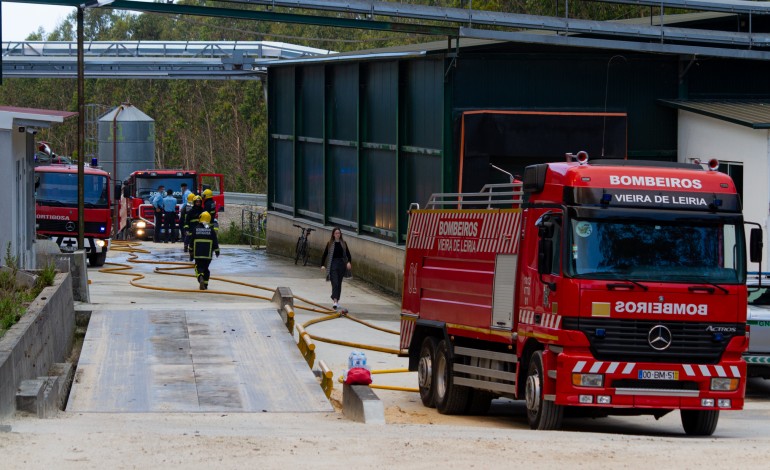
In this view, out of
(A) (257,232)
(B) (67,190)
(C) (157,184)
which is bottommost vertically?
(A) (257,232)

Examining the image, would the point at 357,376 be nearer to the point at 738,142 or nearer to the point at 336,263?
the point at 336,263

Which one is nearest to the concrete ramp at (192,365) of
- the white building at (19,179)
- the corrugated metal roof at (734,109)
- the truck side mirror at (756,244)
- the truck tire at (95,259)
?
the white building at (19,179)

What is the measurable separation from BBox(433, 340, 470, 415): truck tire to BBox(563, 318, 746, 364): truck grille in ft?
10.9

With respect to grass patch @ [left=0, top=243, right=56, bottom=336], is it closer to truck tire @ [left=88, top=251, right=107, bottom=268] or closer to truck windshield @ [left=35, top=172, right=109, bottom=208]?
truck tire @ [left=88, top=251, right=107, bottom=268]

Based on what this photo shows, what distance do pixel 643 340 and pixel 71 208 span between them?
2222 cm

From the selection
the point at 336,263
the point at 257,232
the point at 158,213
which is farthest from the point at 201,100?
the point at 336,263

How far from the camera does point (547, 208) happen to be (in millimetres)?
14242

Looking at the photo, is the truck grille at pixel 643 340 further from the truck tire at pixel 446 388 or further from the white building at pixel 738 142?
the white building at pixel 738 142

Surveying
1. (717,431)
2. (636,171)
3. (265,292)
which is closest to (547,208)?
(636,171)

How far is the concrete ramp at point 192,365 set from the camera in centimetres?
1502

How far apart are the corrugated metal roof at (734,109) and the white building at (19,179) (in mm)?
12731

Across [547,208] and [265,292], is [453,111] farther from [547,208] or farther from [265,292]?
[547,208]

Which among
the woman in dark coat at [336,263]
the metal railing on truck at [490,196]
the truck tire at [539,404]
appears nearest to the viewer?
the truck tire at [539,404]

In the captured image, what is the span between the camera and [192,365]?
17.3 metres
